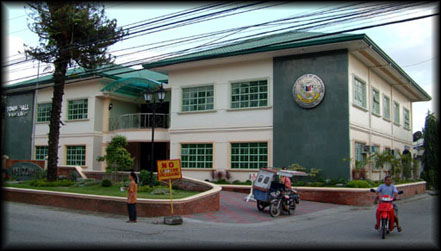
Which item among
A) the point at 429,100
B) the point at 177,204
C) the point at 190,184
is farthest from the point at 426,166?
the point at 177,204

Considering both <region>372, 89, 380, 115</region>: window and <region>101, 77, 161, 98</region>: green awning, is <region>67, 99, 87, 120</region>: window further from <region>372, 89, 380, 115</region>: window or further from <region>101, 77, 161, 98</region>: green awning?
<region>372, 89, 380, 115</region>: window

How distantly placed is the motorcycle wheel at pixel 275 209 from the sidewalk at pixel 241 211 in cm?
15

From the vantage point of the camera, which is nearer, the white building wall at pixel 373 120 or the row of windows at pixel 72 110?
the white building wall at pixel 373 120

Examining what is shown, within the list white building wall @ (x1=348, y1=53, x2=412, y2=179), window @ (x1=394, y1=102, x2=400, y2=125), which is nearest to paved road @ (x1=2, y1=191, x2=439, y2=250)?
white building wall @ (x1=348, y1=53, x2=412, y2=179)

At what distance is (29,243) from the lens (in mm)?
8516

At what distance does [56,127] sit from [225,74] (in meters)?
9.54

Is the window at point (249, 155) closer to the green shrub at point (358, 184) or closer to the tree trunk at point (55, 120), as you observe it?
the green shrub at point (358, 184)

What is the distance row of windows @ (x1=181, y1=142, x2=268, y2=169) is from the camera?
22094 millimetres

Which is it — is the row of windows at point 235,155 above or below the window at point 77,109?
below

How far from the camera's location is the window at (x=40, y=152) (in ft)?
100

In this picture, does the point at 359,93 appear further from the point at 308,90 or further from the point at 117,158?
the point at 117,158

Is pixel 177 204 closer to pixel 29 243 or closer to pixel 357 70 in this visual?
pixel 29 243

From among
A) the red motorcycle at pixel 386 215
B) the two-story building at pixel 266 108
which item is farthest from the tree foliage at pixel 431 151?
the red motorcycle at pixel 386 215

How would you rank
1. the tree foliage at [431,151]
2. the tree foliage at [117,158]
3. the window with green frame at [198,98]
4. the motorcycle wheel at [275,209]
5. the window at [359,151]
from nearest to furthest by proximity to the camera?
1. the motorcycle wheel at [275,209]
2. the tree foliage at [117,158]
3. the window at [359,151]
4. the window with green frame at [198,98]
5. the tree foliage at [431,151]
